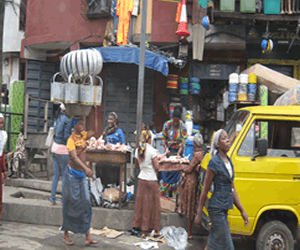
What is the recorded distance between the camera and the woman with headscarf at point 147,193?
5.75 m

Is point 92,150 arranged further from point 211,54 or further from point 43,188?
point 211,54

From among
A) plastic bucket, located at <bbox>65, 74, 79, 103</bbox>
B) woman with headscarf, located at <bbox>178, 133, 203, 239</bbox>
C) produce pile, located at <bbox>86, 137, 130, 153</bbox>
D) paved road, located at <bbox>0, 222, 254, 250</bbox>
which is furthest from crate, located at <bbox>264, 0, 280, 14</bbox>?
plastic bucket, located at <bbox>65, 74, 79, 103</bbox>

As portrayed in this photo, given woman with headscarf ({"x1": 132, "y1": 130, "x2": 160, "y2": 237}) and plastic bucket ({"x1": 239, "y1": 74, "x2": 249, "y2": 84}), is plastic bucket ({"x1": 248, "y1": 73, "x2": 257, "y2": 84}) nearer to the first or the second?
plastic bucket ({"x1": 239, "y1": 74, "x2": 249, "y2": 84})

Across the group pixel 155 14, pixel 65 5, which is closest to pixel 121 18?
pixel 155 14

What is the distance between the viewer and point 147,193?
5867mm

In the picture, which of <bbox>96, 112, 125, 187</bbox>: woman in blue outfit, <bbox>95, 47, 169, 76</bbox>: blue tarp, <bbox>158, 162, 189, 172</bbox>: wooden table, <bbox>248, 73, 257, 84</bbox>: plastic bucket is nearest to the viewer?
<bbox>158, 162, 189, 172</bbox>: wooden table

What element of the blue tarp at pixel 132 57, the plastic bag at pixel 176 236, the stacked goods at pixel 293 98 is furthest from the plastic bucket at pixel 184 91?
the plastic bag at pixel 176 236

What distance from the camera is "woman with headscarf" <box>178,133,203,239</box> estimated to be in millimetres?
5762

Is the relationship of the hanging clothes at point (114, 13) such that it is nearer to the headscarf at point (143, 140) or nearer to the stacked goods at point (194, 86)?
the stacked goods at point (194, 86)

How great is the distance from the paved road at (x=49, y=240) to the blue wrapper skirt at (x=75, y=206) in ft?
1.16

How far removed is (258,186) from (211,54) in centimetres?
810

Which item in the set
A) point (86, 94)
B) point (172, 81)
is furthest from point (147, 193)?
point (172, 81)

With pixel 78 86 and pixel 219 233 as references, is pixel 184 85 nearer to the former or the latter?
pixel 78 86

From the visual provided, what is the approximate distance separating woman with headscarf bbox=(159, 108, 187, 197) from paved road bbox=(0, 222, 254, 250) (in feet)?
4.67
